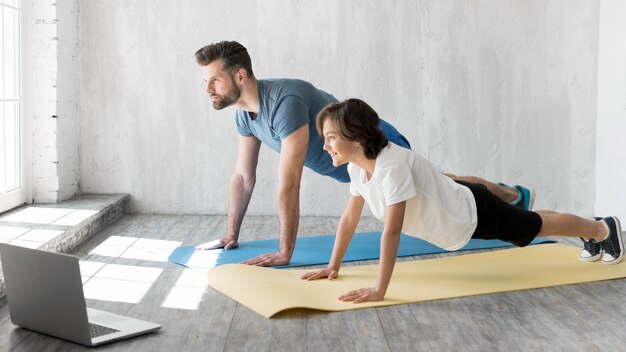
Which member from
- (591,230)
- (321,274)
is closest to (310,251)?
(321,274)

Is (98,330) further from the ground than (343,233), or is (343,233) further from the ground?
(343,233)

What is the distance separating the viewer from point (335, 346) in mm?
2785

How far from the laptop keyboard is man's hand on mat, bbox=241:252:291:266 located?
44.5 inches

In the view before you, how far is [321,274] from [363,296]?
16.7 inches

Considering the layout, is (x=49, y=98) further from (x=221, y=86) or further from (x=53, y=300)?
(x=53, y=300)

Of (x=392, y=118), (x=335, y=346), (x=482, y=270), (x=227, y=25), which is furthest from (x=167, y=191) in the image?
(x=335, y=346)

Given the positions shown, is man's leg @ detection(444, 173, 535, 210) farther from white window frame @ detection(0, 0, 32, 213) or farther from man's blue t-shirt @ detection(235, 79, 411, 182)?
white window frame @ detection(0, 0, 32, 213)

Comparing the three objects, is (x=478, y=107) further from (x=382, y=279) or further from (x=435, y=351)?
(x=435, y=351)

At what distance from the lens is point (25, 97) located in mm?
5270

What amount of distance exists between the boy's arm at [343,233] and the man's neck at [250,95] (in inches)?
31.3

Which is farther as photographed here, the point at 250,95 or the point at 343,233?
the point at 250,95

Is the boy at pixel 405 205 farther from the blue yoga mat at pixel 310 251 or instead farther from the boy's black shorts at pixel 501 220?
the blue yoga mat at pixel 310 251

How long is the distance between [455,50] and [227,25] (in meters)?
1.56

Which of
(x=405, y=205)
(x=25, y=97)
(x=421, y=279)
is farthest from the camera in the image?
(x=25, y=97)
